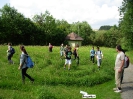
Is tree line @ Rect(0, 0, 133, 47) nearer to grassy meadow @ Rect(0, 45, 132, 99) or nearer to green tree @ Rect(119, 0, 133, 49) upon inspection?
green tree @ Rect(119, 0, 133, 49)

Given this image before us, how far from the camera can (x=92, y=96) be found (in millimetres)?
10727

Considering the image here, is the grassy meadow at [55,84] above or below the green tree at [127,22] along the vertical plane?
below

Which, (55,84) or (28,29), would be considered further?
(28,29)

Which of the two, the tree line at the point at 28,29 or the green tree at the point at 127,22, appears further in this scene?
the tree line at the point at 28,29

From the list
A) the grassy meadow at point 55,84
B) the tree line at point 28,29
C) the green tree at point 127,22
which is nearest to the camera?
the grassy meadow at point 55,84

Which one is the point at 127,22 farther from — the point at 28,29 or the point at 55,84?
the point at 55,84

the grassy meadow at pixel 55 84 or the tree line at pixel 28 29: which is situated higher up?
the tree line at pixel 28 29

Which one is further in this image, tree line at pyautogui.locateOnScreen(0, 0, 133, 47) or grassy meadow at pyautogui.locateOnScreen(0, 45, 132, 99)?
tree line at pyautogui.locateOnScreen(0, 0, 133, 47)

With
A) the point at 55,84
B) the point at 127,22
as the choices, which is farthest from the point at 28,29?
the point at 55,84

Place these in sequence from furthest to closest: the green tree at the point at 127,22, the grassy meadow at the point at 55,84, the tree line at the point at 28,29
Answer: the tree line at the point at 28,29, the green tree at the point at 127,22, the grassy meadow at the point at 55,84

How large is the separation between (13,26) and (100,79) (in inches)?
1795

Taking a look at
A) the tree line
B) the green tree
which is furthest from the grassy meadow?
the tree line

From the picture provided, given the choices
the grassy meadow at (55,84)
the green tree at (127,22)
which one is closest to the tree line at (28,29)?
the green tree at (127,22)

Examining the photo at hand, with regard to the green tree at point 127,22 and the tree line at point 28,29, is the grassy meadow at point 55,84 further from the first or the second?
the tree line at point 28,29
